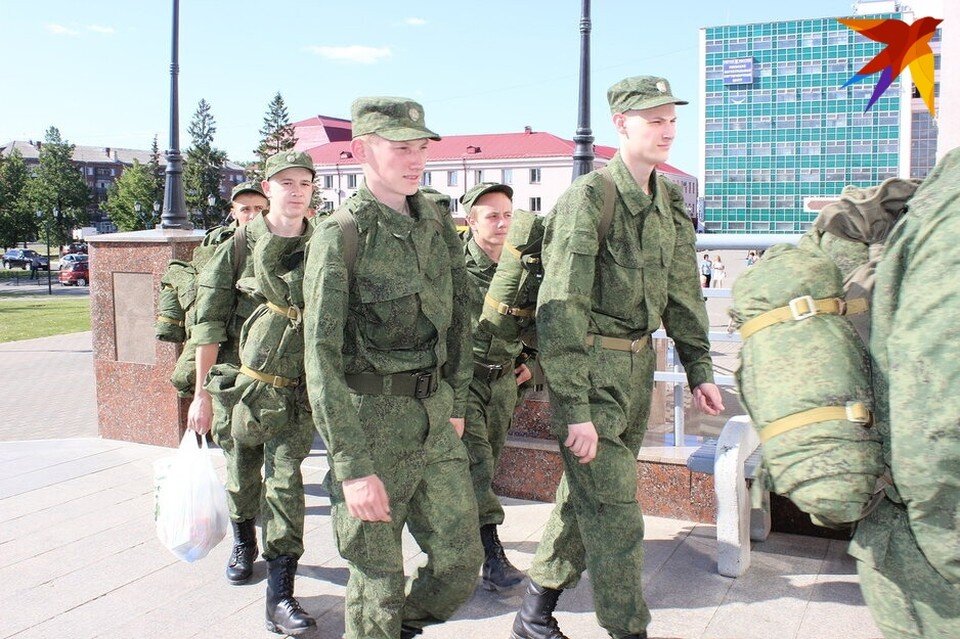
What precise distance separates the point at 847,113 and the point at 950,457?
137 meters

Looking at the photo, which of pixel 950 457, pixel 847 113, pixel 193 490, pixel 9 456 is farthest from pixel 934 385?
pixel 847 113

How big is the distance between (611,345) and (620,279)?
253 millimetres

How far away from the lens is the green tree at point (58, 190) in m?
81.0

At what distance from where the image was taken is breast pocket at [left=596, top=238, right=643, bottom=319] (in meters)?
3.40

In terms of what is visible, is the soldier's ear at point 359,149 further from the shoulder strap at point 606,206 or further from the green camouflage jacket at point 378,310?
the shoulder strap at point 606,206

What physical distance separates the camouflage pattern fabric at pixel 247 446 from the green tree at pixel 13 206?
73.3 m

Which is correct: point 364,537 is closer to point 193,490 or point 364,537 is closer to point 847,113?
point 193,490

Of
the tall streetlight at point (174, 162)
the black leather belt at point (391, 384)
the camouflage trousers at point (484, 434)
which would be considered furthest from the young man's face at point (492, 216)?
the tall streetlight at point (174, 162)

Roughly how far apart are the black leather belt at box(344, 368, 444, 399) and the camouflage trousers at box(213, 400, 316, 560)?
112cm

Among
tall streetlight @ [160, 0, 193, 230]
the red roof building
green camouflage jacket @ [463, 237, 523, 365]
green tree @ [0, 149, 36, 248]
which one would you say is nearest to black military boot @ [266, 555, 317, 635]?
green camouflage jacket @ [463, 237, 523, 365]

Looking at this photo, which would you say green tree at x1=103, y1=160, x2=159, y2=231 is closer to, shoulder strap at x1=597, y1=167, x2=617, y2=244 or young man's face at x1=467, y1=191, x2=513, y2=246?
young man's face at x1=467, y1=191, x2=513, y2=246

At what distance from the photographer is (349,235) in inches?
119

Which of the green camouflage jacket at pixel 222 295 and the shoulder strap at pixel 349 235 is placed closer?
the shoulder strap at pixel 349 235

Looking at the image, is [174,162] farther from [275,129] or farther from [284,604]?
[275,129]
